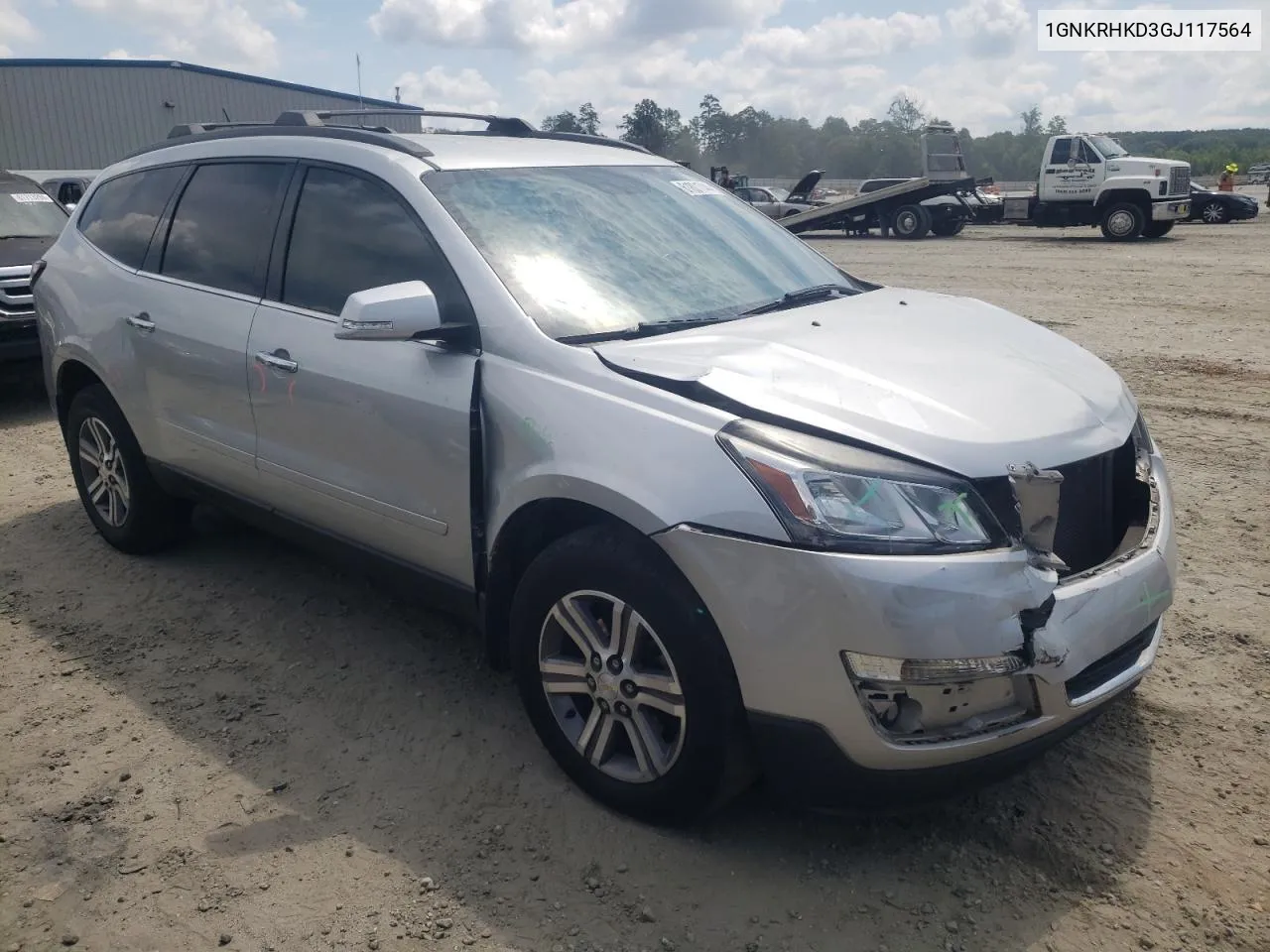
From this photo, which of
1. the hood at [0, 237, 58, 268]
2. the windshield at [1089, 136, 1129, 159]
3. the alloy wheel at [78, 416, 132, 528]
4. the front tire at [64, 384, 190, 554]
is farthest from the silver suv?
the windshield at [1089, 136, 1129, 159]

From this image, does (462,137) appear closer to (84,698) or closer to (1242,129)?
(84,698)

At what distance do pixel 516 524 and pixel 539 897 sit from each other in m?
1.00

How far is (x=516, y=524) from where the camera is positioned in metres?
3.04

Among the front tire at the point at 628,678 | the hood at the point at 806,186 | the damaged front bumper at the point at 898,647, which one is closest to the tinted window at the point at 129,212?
the front tire at the point at 628,678

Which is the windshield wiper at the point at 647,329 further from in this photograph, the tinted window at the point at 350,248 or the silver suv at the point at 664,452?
the tinted window at the point at 350,248

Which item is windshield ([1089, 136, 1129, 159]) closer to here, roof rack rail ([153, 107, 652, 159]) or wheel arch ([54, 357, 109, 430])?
roof rack rail ([153, 107, 652, 159])

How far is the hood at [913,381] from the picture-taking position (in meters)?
2.60

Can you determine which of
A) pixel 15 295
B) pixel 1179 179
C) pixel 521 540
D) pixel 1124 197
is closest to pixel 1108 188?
pixel 1124 197

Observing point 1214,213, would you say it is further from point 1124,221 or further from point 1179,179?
point 1124,221

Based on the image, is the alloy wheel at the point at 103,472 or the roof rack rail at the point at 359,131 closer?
the roof rack rail at the point at 359,131

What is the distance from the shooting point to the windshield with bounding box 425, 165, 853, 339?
323 centimetres

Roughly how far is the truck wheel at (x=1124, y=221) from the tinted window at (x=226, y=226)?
22208 mm

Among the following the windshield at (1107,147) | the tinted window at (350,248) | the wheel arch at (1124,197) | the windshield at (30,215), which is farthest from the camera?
the windshield at (1107,147)

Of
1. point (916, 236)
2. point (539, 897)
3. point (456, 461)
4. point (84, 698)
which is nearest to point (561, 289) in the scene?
point (456, 461)
